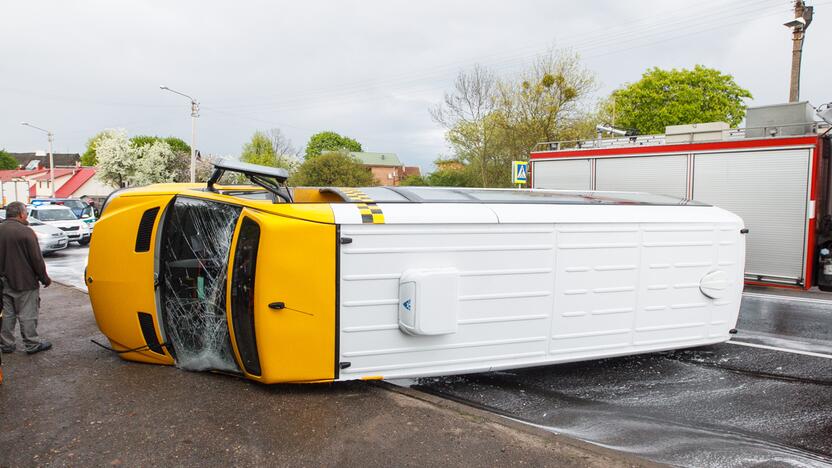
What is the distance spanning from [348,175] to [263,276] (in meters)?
33.1

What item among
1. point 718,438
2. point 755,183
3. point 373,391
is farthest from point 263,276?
point 755,183

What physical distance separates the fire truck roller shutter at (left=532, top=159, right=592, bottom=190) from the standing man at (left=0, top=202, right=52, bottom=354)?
329 inches

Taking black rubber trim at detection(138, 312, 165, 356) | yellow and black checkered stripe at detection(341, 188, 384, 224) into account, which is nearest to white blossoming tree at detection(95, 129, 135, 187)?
black rubber trim at detection(138, 312, 165, 356)

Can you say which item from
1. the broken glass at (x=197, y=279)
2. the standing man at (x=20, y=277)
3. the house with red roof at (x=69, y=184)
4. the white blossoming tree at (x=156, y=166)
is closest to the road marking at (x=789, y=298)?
the broken glass at (x=197, y=279)

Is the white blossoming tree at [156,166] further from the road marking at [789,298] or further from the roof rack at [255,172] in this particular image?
the roof rack at [255,172]

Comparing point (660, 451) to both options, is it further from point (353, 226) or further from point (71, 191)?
point (71, 191)

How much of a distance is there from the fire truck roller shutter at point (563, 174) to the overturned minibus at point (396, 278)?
4462 millimetres

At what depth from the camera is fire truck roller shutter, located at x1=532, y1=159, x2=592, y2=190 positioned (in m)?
10.2

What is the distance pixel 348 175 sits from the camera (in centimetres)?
3691

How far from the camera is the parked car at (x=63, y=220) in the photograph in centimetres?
1827

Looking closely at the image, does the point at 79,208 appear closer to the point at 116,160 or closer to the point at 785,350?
the point at 785,350

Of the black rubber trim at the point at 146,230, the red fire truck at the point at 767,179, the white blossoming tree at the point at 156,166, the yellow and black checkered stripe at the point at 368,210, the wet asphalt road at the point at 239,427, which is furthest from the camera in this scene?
the white blossoming tree at the point at 156,166

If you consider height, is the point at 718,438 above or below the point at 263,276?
below

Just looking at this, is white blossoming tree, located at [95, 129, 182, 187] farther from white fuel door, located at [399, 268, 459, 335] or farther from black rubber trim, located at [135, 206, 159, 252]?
white fuel door, located at [399, 268, 459, 335]
